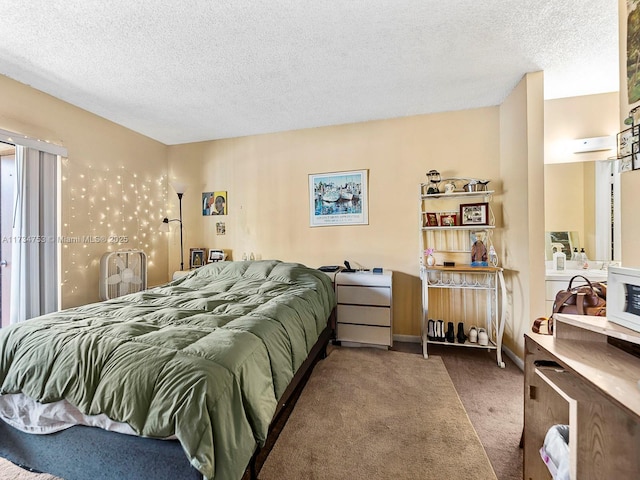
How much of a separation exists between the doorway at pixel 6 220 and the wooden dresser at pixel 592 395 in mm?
3778

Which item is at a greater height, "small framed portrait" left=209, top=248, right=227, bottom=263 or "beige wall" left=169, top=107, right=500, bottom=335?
"beige wall" left=169, top=107, right=500, bottom=335

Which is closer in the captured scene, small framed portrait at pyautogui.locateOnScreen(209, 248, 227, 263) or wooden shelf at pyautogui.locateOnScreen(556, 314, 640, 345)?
wooden shelf at pyautogui.locateOnScreen(556, 314, 640, 345)

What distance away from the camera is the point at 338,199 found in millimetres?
3275

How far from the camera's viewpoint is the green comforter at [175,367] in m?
0.96

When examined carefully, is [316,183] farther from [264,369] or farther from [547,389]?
[547,389]

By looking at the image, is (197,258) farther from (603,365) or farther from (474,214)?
(603,365)

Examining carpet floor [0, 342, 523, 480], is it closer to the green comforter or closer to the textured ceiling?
the green comforter

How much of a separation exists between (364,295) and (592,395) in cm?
198

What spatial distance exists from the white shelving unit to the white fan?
320cm

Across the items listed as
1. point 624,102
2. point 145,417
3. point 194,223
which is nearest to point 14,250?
point 194,223

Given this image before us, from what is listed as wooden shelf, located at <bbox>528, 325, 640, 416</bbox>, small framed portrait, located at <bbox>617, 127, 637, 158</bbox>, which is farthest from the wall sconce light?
wooden shelf, located at <bbox>528, 325, 640, 416</bbox>

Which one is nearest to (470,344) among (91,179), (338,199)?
(338,199)

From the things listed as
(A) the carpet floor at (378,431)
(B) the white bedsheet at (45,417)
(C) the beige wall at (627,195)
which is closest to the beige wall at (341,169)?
(A) the carpet floor at (378,431)

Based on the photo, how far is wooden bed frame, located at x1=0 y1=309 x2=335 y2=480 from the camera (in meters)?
1.01
